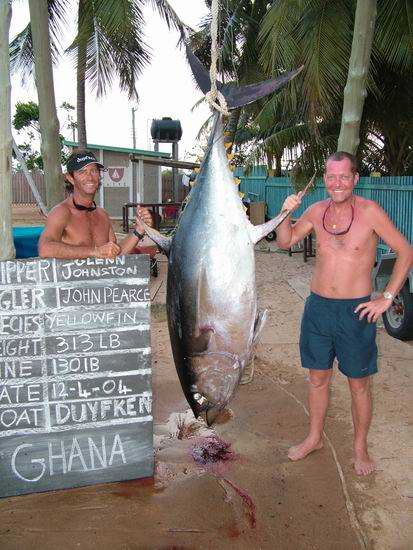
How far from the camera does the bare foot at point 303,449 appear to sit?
2824 millimetres

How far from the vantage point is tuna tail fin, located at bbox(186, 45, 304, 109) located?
2061mm

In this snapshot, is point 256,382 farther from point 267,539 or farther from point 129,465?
point 267,539

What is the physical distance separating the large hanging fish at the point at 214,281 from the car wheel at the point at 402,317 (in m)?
3.16

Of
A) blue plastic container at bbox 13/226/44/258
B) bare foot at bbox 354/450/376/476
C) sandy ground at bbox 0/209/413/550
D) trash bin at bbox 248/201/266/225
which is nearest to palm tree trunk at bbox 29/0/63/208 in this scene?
blue plastic container at bbox 13/226/44/258

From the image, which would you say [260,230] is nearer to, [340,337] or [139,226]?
[139,226]

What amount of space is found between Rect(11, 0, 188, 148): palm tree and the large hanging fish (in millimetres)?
5503

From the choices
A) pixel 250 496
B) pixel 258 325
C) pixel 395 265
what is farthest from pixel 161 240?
pixel 250 496

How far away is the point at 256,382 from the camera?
3.97m

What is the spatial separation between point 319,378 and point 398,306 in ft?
8.25

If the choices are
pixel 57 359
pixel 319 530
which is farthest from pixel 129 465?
pixel 319 530

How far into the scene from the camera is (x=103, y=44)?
1070 centimetres

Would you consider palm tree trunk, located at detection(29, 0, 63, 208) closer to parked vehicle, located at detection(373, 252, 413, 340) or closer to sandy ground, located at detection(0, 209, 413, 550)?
sandy ground, located at detection(0, 209, 413, 550)

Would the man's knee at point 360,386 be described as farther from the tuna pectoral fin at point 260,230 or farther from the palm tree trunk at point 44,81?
the palm tree trunk at point 44,81

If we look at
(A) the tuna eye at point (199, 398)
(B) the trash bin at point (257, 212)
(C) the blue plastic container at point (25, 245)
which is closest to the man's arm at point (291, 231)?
(A) the tuna eye at point (199, 398)
